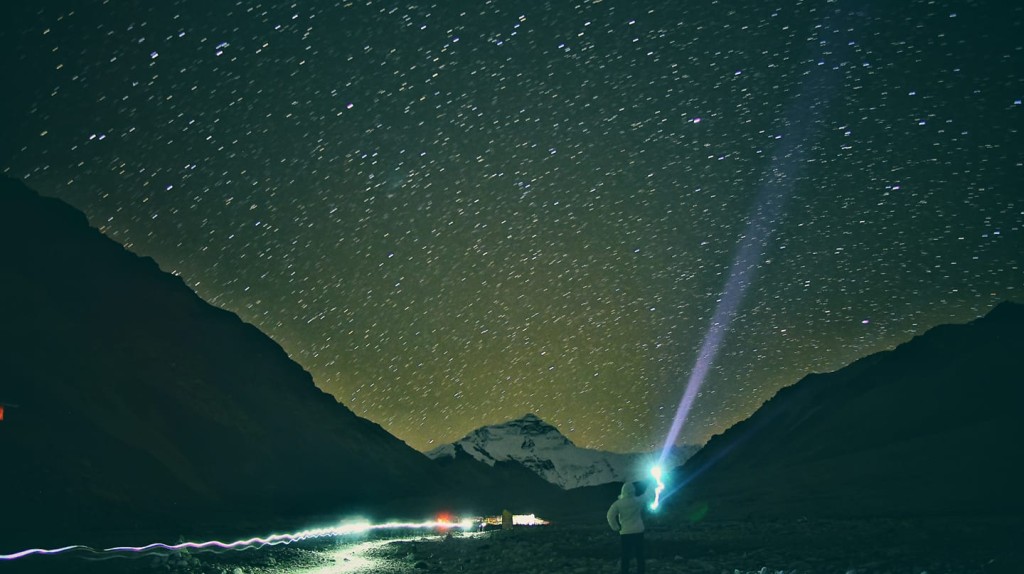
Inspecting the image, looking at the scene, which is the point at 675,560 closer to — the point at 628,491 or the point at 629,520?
the point at 629,520

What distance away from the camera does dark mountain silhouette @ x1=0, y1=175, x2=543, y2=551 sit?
67125mm

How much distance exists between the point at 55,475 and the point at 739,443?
14389 cm

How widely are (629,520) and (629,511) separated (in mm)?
173

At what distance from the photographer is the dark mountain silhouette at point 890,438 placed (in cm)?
8531

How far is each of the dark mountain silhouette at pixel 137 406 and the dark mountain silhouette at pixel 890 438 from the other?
178 feet

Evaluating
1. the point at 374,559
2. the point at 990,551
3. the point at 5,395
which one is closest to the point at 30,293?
the point at 5,395

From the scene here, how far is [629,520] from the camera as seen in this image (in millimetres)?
12938

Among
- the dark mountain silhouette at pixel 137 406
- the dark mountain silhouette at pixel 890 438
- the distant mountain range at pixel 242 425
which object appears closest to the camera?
the dark mountain silhouette at pixel 137 406

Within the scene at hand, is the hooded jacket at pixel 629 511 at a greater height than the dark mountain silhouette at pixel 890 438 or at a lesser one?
greater

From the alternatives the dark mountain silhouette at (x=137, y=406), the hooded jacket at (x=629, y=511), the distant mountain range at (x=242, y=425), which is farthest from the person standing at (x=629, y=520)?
the dark mountain silhouette at (x=137, y=406)

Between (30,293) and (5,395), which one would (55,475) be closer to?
(5,395)

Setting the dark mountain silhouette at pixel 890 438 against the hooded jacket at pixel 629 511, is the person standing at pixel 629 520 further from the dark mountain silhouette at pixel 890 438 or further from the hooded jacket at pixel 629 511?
the dark mountain silhouette at pixel 890 438

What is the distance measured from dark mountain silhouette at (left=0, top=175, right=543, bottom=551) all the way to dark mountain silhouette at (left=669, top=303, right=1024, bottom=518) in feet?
178

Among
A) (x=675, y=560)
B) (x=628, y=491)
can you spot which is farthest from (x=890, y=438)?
(x=628, y=491)
